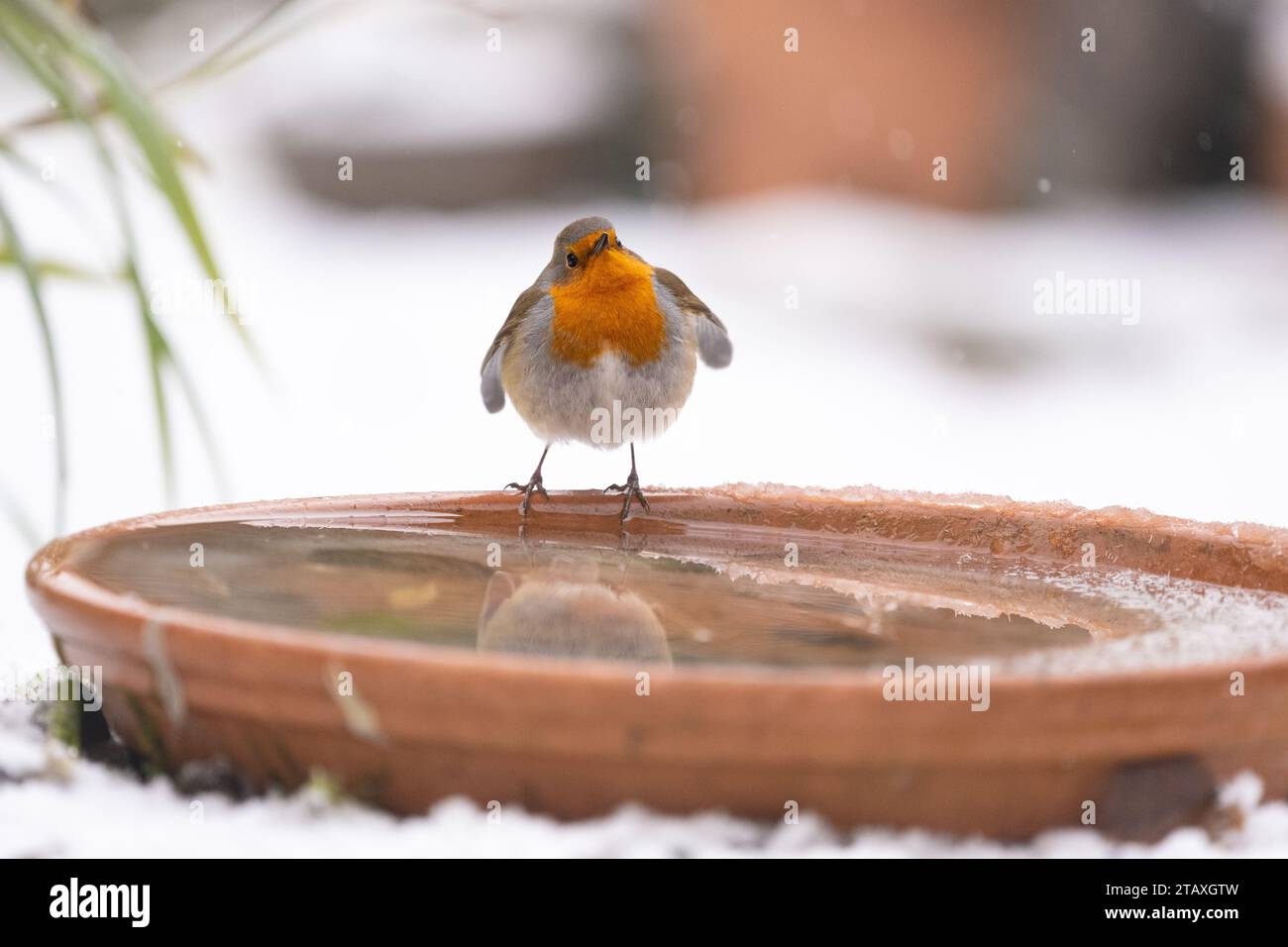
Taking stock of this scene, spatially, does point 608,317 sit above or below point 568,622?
above

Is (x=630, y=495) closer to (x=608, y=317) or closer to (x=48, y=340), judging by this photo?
(x=608, y=317)

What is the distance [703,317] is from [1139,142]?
4634 millimetres

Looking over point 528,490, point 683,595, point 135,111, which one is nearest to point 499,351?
point 528,490

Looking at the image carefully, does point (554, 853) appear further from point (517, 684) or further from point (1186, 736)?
point (1186, 736)

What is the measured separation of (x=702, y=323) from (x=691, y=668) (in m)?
1.35

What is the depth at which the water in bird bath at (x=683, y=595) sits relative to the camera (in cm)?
140

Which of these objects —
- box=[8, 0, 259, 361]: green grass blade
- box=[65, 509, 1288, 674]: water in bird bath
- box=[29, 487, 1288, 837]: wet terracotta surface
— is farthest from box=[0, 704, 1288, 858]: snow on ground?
box=[8, 0, 259, 361]: green grass blade

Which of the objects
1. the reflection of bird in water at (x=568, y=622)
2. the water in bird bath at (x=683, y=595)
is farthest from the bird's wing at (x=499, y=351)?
the reflection of bird in water at (x=568, y=622)

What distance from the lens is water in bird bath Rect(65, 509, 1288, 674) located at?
4.58ft

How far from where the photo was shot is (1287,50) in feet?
20.2

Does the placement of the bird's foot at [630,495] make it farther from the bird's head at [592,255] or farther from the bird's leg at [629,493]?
the bird's head at [592,255]

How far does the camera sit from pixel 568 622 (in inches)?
57.7

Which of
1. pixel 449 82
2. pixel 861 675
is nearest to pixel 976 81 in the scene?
pixel 449 82

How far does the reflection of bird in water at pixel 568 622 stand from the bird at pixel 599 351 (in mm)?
532
